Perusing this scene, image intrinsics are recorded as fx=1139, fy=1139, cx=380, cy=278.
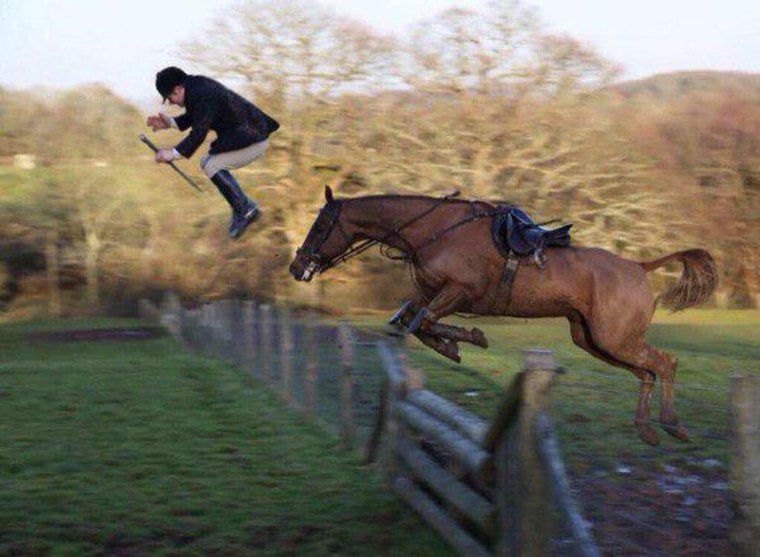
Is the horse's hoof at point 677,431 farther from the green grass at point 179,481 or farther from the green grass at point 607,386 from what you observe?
the green grass at point 179,481

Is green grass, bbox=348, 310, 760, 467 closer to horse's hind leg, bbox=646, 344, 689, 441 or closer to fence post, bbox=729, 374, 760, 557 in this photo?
horse's hind leg, bbox=646, 344, 689, 441

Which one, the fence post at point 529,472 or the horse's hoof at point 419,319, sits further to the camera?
the horse's hoof at point 419,319

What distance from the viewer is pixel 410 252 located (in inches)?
358

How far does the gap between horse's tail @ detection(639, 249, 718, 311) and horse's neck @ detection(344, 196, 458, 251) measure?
2.05 m

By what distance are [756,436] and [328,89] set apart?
27204 mm

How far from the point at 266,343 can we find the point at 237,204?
24.0ft

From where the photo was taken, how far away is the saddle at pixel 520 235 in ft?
28.9

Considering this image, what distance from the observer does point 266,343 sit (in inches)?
591


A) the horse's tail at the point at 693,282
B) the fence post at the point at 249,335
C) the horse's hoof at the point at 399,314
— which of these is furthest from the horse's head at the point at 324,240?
the fence post at the point at 249,335

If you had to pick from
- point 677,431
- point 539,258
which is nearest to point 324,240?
point 539,258

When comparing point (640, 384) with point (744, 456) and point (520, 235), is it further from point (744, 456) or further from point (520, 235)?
point (744, 456)

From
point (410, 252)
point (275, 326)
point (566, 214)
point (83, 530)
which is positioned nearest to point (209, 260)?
point (566, 214)

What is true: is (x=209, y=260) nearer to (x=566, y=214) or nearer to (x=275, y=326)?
(x=566, y=214)

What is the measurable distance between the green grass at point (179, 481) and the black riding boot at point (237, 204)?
5.99 ft
